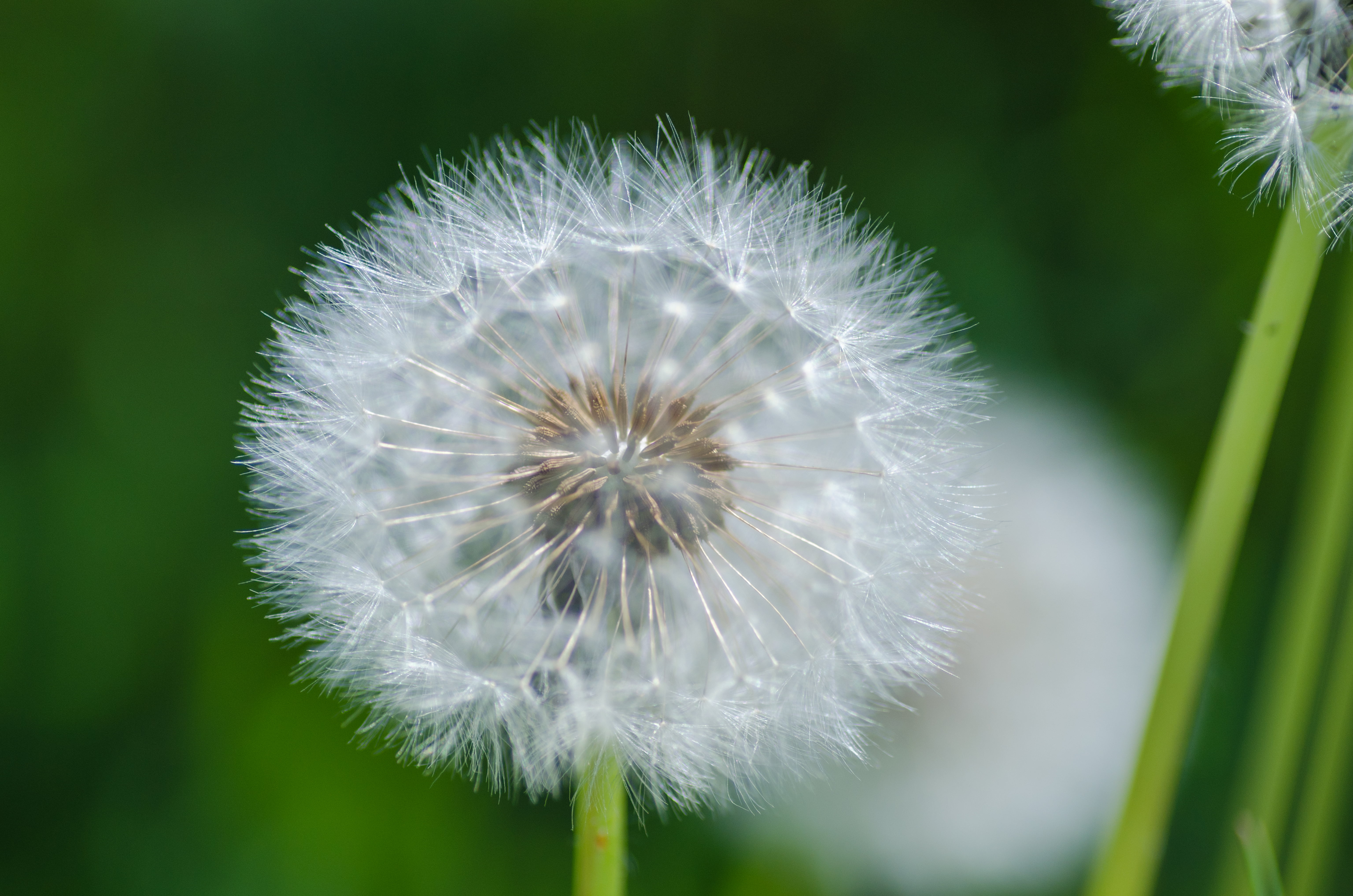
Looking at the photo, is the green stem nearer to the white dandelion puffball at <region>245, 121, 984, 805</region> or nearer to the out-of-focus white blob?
the out-of-focus white blob

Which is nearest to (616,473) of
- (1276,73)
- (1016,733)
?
(1276,73)

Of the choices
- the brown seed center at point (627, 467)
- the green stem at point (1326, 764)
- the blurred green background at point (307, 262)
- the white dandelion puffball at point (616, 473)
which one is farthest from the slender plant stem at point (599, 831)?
the green stem at point (1326, 764)

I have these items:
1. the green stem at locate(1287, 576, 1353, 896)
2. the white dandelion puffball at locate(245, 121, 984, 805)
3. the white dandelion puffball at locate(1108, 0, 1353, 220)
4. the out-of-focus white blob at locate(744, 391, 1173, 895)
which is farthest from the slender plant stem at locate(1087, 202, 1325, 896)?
the out-of-focus white blob at locate(744, 391, 1173, 895)

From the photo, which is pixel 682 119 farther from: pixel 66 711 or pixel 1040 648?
pixel 66 711

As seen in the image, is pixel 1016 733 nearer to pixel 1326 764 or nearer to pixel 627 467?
pixel 1326 764

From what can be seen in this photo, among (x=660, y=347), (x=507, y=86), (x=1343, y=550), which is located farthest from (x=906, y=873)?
(x=507, y=86)
